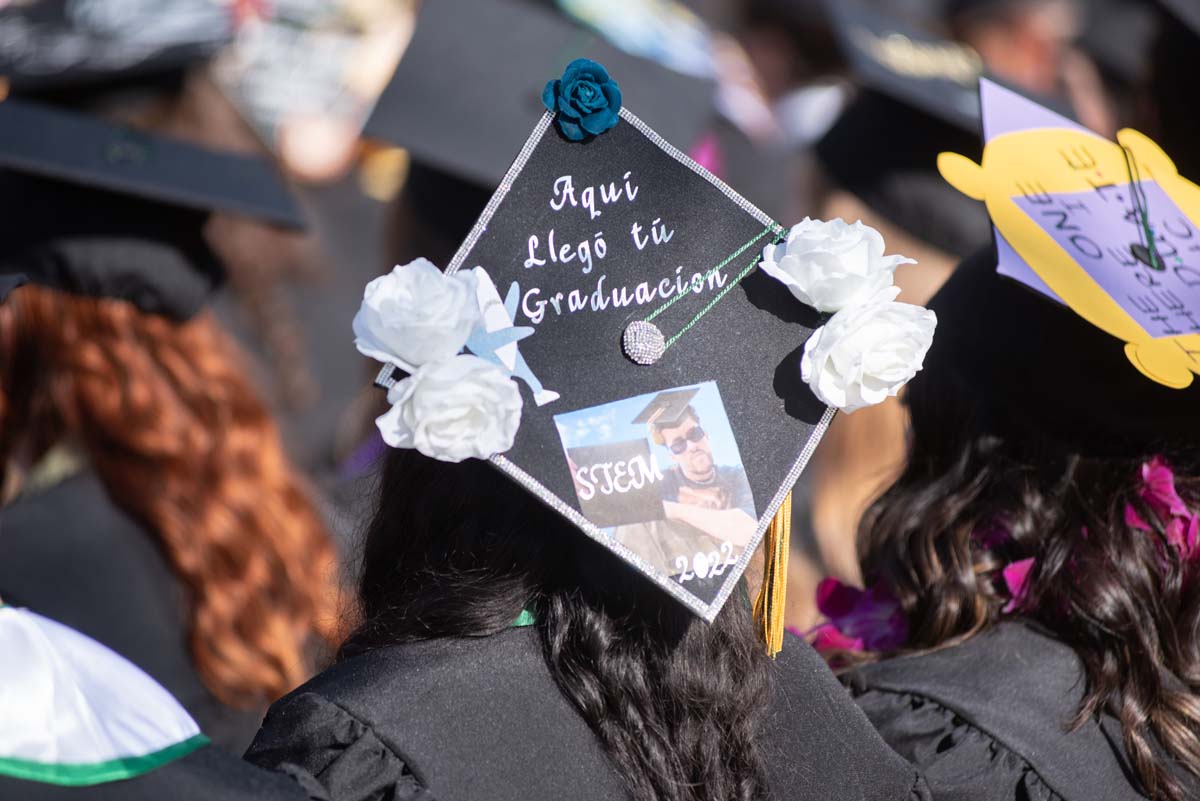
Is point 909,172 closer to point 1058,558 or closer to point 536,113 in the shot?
point 536,113

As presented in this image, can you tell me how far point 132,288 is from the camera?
2125mm

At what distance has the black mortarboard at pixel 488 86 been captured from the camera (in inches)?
104

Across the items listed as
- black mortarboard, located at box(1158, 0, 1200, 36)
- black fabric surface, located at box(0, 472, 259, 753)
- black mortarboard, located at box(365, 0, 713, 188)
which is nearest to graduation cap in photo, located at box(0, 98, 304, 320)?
black fabric surface, located at box(0, 472, 259, 753)

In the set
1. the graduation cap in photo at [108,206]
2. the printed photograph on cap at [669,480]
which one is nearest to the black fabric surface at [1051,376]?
the printed photograph on cap at [669,480]

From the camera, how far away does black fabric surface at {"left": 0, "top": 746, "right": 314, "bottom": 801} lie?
3.10 feet

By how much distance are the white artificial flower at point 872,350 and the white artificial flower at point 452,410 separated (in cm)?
32

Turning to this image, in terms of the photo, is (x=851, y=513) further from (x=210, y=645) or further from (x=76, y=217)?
(x=76, y=217)

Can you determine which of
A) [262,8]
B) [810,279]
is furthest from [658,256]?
[262,8]

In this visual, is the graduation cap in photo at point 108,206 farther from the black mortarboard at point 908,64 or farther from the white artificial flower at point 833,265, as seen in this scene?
the black mortarboard at point 908,64

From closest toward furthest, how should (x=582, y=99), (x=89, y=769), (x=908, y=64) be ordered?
(x=89, y=769) < (x=582, y=99) < (x=908, y=64)

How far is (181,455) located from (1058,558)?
143 centimetres

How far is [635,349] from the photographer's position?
1183 millimetres

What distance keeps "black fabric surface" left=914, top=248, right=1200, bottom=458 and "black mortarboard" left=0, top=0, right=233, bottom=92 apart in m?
1.49

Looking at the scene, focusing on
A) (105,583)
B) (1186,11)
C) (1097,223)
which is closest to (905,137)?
(1186,11)
